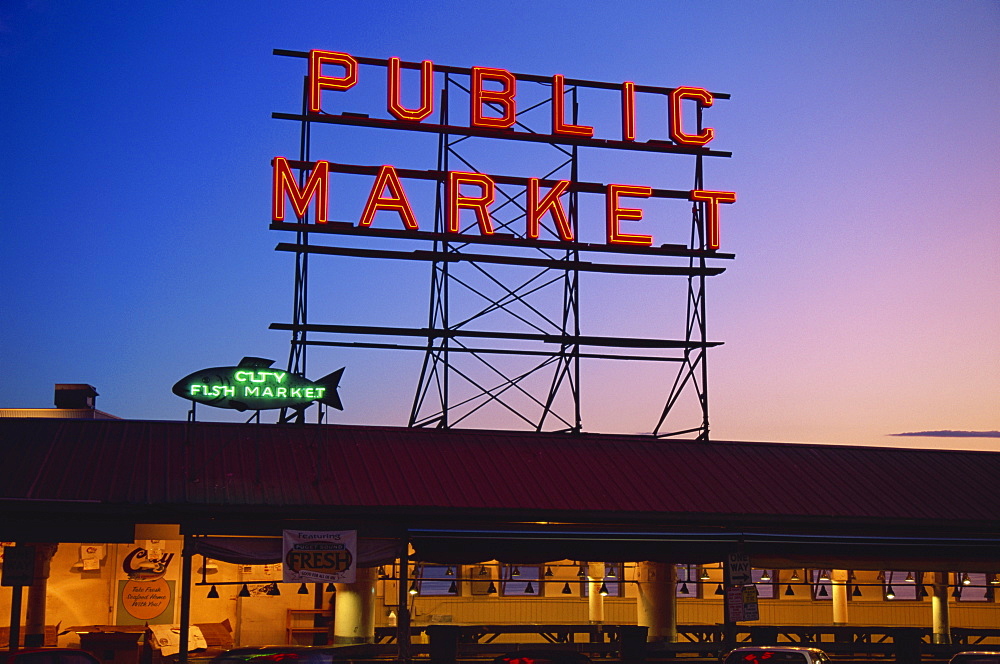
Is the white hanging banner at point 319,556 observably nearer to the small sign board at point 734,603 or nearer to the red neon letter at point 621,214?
the small sign board at point 734,603

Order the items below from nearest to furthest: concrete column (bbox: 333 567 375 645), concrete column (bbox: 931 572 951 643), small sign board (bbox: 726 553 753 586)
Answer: small sign board (bbox: 726 553 753 586), concrete column (bbox: 333 567 375 645), concrete column (bbox: 931 572 951 643)

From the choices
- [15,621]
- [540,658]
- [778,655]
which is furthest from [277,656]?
[778,655]

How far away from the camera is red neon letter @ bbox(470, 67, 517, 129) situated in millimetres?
27781

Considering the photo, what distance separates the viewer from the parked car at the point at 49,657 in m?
16.3

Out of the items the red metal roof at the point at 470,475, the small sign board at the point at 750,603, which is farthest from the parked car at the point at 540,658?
the small sign board at the point at 750,603

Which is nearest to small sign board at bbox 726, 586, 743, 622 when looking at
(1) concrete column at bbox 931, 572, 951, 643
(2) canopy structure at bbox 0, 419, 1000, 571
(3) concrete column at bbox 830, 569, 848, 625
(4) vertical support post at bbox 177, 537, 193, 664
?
(2) canopy structure at bbox 0, 419, 1000, 571

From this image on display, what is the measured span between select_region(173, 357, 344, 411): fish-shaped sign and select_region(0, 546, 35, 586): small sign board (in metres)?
4.31

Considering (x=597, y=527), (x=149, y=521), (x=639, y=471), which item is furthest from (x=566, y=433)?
(x=149, y=521)

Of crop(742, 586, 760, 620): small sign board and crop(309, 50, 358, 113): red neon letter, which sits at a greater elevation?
crop(309, 50, 358, 113): red neon letter

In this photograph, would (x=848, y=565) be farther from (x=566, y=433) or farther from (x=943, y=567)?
(x=566, y=433)

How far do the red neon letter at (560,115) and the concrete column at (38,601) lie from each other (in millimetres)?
15139

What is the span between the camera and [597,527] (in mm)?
21234

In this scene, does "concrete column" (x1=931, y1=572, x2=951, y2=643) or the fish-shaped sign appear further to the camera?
"concrete column" (x1=931, y1=572, x2=951, y2=643)

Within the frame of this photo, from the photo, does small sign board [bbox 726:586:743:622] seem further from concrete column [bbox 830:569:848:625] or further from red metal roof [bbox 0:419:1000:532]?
concrete column [bbox 830:569:848:625]
